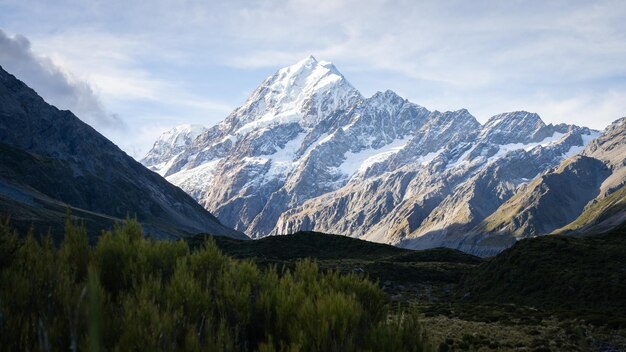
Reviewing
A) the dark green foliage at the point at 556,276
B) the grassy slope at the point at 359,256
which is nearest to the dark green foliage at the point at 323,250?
the grassy slope at the point at 359,256

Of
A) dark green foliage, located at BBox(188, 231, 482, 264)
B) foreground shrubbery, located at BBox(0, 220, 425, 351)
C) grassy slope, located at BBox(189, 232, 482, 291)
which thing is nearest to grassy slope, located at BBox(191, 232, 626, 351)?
grassy slope, located at BBox(189, 232, 482, 291)

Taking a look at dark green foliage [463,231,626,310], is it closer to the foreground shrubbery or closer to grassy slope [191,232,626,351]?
grassy slope [191,232,626,351]

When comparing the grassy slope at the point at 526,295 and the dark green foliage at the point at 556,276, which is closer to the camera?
the grassy slope at the point at 526,295

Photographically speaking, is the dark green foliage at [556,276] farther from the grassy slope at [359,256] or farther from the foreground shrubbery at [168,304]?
the foreground shrubbery at [168,304]

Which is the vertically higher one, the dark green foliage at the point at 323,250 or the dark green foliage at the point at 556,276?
the dark green foliage at the point at 323,250

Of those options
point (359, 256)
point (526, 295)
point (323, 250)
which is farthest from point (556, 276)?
point (323, 250)

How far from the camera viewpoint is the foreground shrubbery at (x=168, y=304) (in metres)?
13.5

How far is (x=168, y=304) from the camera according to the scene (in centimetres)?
1518

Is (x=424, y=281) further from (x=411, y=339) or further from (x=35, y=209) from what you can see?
(x=35, y=209)

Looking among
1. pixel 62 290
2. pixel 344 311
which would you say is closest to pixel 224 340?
pixel 344 311

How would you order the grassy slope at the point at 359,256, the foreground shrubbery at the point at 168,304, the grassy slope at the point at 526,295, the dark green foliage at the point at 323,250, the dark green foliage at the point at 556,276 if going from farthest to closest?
1. the dark green foliage at the point at 323,250
2. the grassy slope at the point at 359,256
3. the dark green foliage at the point at 556,276
4. the grassy slope at the point at 526,295
5. the foreground shrubbery at the point at 168,304

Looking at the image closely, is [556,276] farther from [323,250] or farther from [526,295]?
[323,250]

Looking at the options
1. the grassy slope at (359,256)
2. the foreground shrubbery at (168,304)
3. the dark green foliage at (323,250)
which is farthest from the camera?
the dark green foliage at (323,250)

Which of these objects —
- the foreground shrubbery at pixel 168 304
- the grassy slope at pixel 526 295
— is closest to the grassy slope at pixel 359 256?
the grassy slope at pixel 526 295
